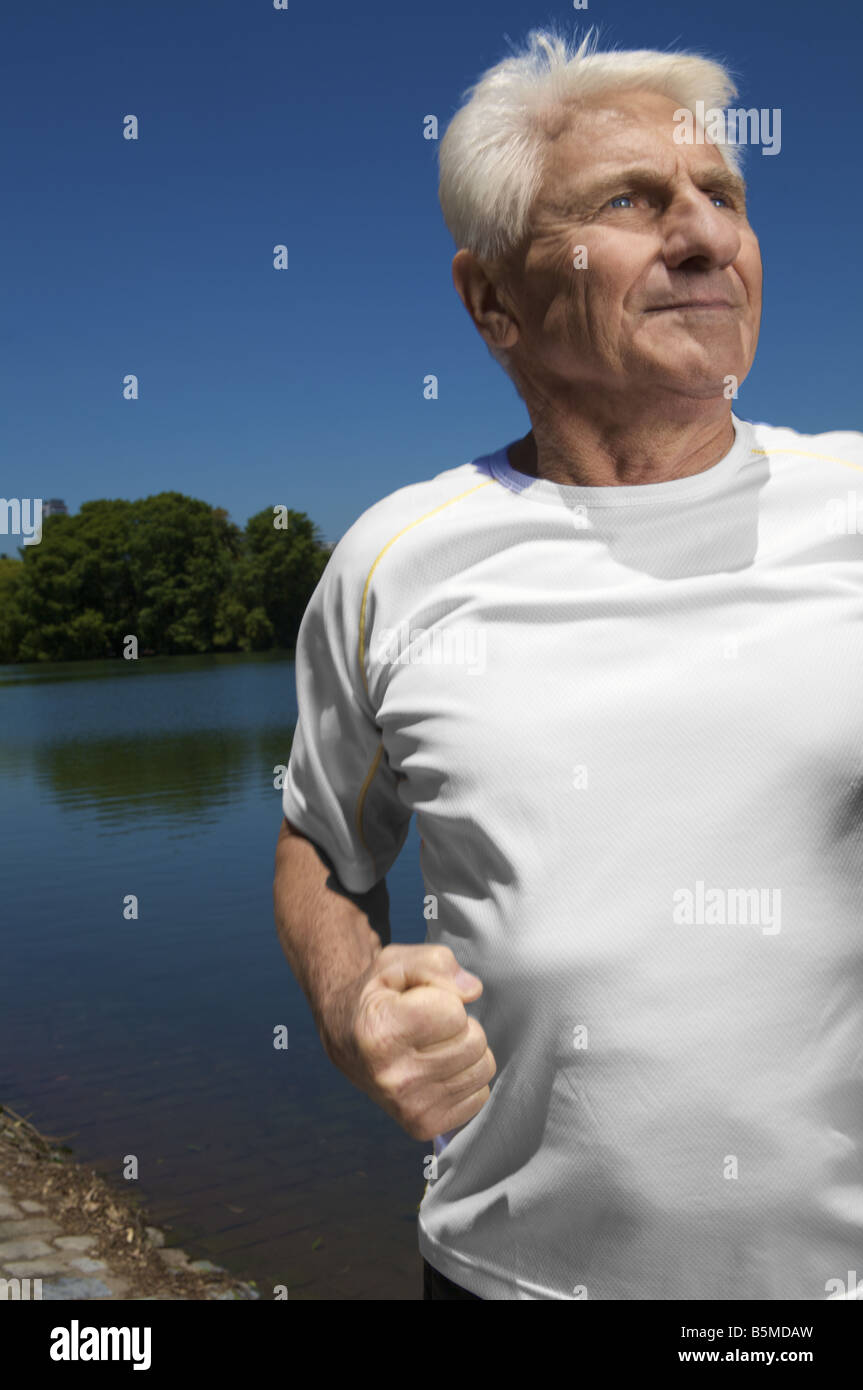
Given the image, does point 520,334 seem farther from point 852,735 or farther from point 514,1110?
point 514,1110

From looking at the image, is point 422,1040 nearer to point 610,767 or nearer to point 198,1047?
point 610,767

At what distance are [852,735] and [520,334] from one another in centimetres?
87

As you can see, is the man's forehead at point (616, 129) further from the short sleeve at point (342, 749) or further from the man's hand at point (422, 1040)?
the man's hand at point (422, 1040)

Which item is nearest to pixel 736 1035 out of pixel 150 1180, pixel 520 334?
pixel 520 334

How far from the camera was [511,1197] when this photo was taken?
64.7 inches

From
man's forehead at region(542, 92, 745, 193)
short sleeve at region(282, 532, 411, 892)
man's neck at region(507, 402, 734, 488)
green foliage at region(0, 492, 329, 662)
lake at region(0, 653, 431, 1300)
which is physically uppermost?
green foliage at region(0, 492, 329, 662)

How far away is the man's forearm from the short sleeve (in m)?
0.03

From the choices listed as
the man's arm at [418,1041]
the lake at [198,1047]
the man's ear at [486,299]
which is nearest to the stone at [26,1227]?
the lake at [198,1047]

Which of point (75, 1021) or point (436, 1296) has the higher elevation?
point (436, 1296)

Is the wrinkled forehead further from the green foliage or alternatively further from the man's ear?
the green foliage

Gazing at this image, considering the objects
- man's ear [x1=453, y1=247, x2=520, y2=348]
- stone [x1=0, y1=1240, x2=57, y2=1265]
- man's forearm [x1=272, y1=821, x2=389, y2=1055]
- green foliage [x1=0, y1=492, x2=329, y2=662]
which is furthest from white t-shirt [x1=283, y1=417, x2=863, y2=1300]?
green foliage [x1=0, y1=492, x2=329, y2=662]

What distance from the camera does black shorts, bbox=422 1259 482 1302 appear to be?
1724 millimetres

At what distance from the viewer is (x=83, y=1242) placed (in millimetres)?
5809

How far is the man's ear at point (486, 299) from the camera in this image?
202 cm
